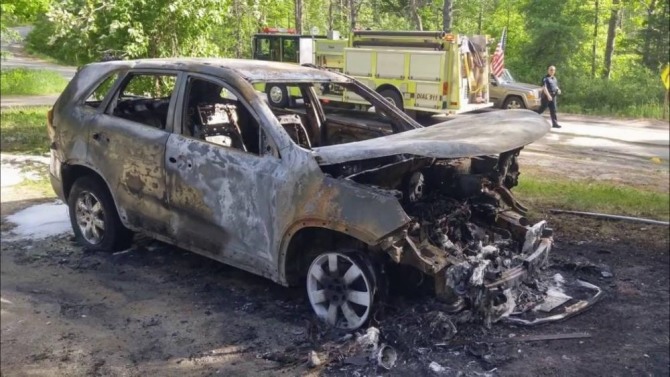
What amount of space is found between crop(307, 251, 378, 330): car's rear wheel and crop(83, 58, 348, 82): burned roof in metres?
1.55

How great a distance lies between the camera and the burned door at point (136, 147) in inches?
209

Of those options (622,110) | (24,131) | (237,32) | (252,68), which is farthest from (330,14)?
(24,131)

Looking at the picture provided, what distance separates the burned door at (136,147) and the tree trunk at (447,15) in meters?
2.23

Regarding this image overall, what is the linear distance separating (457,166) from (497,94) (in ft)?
5.67

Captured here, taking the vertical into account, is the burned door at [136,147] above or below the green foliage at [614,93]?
below

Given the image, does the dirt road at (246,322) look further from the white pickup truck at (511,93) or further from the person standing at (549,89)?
the person standing at (549,89)

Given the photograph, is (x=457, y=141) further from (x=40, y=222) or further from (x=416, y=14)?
(x=40, y=222)

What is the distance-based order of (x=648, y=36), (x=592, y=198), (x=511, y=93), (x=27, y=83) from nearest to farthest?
(x=648, y=36), (x=511, y=93), (x=592, y=198), (x=27, y=83)

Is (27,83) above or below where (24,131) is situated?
above

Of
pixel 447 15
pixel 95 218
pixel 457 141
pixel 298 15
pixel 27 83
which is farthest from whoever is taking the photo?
pixel 27 83

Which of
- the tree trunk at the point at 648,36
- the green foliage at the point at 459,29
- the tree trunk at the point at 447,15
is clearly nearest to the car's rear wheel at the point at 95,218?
the green foliage at the point at 459,29

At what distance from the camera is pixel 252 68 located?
533 cm

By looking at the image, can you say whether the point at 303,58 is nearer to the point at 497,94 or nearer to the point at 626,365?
the point at 497,94

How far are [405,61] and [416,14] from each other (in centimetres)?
320
